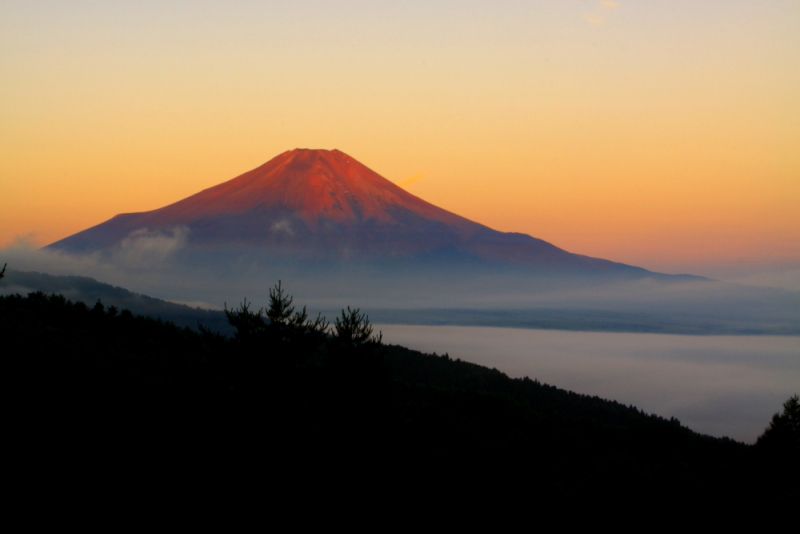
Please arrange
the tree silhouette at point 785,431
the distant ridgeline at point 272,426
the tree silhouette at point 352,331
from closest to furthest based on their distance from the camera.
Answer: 1. the distant ridgeline at point 272,426
2. the tree silhouette at point 352,331
3. the tree silhouette at point 785,431

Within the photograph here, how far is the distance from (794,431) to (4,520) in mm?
39657

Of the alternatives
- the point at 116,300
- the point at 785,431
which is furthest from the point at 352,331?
the point at 116,300

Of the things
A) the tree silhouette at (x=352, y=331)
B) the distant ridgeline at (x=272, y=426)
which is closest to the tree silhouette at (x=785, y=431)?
the distant ridgeline at (x=272, y=426)

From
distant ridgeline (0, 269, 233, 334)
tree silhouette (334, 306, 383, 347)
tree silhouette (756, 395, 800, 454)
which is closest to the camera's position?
tree silhouette (334, 306, 383, 347)

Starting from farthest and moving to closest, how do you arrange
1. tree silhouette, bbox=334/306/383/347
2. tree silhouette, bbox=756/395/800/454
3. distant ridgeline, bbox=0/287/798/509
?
tree silhouette, bbox=756/395/800/454 → tree silhouette, bbox=334/306/383/347 → distant ridgeline, bbox=0/287/798/509

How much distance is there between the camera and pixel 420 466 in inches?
1021

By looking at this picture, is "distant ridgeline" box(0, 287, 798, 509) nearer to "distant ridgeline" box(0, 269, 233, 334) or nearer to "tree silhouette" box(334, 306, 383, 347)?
"tree silhouette" box(334, 306, 383, 347)

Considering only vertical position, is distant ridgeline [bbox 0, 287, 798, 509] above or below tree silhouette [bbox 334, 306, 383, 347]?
below

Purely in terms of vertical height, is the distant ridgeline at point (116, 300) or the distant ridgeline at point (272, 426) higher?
the distant ridgeline at point (116, 300)

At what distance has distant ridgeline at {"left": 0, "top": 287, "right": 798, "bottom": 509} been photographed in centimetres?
1927

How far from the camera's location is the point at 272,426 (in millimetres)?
23016

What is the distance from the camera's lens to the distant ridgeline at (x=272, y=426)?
1927 centimetres

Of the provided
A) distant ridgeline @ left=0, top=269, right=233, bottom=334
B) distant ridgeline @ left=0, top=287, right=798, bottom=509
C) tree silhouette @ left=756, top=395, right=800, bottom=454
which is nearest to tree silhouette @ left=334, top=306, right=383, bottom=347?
distant ridgeline @ left=0, top=287, right=798, bottom=509

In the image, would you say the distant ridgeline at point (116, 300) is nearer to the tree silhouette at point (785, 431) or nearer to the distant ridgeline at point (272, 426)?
the distant ridgeline at point (272, 426)
